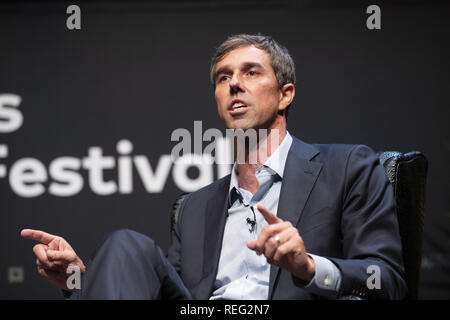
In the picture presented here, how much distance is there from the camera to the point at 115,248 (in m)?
1.31

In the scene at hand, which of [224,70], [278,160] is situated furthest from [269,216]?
[224,70]

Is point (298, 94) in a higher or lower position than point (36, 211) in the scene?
higher

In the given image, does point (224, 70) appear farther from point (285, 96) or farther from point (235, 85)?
point (285, 96)

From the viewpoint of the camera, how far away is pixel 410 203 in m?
1.70

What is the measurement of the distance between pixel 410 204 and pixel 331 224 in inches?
11.7

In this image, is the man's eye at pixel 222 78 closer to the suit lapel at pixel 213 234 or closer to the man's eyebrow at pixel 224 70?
the man's eyebrow at pixel 224 70

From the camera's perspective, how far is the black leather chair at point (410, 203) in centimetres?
168

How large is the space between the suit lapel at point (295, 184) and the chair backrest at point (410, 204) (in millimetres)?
275

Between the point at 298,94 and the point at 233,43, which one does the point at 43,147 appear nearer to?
the point at 298,94

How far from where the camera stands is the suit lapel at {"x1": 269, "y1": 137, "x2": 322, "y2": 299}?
167 cm

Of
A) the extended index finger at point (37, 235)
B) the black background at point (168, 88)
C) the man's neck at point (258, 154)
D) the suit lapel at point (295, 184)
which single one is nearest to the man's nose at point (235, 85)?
the man's neck at point (258, 154)

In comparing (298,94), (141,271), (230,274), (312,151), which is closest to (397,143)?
(298,94)
